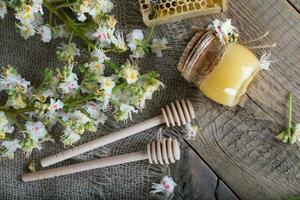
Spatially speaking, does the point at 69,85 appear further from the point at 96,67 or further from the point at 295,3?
the point at 295,3

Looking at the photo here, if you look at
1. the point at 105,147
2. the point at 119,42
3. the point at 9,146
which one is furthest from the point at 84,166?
the point at 119,42

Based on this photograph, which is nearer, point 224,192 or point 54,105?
point 54,105

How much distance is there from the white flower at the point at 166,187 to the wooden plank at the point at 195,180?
0.06 feet

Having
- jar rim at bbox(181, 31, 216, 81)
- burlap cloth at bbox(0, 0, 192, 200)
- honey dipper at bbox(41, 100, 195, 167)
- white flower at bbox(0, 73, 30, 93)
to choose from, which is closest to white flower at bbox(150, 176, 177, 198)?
burlap cloth at bbox(0, 0, 192, 200)

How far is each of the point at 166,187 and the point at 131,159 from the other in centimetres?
9

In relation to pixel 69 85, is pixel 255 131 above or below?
below

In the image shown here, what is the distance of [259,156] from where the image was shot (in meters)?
1.18

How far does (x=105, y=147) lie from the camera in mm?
1211

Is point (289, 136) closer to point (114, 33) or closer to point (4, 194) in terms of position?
point (114, 33)

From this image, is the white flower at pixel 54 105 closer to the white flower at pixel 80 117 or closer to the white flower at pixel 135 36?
the white flower at pixel 80 117

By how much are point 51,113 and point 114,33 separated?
0.20 m

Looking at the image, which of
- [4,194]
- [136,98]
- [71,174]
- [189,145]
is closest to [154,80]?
[136,98]

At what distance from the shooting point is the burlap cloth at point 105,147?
1177mm

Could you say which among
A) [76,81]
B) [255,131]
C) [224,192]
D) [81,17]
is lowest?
[224,192]
